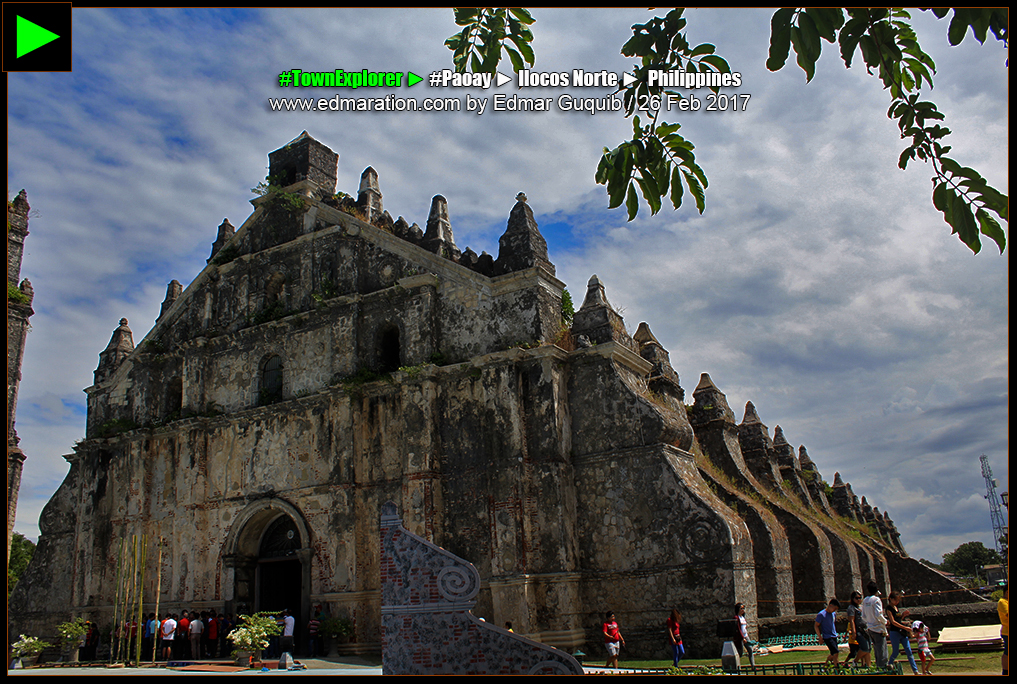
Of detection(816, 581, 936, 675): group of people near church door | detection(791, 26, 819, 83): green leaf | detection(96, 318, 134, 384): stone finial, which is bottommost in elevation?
detection(816, 581, 936, 675): group of people near church door

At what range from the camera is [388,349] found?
53.7 ft

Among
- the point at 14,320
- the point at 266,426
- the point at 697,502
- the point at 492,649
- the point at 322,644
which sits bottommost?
the point at 322,644

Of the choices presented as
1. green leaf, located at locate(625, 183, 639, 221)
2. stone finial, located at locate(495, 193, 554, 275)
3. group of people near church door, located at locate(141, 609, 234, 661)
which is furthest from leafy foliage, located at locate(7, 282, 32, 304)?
green leaf, located at locate(625, 183, 639, 221)

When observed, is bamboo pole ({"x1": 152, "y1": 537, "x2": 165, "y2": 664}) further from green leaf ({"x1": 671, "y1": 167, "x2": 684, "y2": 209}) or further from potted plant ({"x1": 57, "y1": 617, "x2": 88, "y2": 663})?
green leaf ({"x1": 671, "y1": 167, "x2": 684, "y2": 209})

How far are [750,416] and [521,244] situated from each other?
385 inches

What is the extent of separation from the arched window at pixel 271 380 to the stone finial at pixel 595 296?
24.4ft

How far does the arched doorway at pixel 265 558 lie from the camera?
16031mm

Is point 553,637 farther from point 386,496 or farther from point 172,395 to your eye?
point 172,395

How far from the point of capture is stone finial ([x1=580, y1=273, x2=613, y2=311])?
14.6 meters

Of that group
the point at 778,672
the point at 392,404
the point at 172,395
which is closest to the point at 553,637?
the point at 778,672

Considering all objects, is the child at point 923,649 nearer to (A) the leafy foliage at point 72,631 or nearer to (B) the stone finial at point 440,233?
(B) the stone finial at point 440,233

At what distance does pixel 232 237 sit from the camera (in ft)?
64.4

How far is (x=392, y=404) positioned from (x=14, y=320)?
48.3 feet

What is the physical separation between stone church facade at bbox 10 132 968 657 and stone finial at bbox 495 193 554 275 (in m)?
0.05
